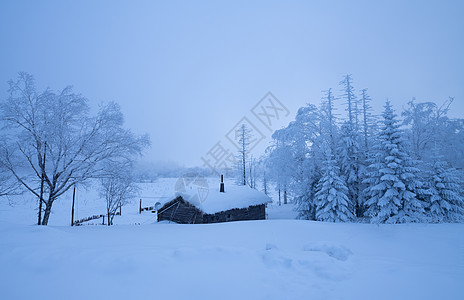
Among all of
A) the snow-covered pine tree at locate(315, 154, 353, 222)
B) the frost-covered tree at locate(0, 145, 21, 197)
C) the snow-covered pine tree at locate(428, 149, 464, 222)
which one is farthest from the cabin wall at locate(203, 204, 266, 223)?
the snow-covered pine tree at locate(428, 149, 464, 222)

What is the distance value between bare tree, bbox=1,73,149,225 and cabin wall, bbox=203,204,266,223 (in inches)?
338

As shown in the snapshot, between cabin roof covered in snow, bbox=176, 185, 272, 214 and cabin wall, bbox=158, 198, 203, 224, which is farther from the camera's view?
cabin wall, bbox=158, 198, 203, 224

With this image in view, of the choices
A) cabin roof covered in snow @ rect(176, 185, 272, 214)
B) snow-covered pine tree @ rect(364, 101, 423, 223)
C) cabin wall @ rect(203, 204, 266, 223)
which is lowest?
cabin wall @ rect(203, 204, 266, 223)

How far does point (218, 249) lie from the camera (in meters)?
5.68

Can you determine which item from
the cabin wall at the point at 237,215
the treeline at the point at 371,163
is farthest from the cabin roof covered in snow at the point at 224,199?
the treeline at the point at 371,163

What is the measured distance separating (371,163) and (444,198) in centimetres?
479

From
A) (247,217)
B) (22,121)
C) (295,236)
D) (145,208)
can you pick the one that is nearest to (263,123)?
(247,217)

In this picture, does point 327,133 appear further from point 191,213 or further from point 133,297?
point 133,297

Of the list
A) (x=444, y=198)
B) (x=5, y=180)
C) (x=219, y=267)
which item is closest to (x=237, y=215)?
(x=444, y=198)

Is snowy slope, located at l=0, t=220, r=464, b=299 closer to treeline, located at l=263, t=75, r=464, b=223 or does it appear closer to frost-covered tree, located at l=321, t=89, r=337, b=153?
treeline, located at l=263, t=75, r=464, b=223

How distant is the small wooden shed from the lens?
17.6 metres

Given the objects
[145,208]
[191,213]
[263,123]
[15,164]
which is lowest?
[145,208]

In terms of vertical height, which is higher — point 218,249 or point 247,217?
point 218,249

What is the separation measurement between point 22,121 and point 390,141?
20030 mm
